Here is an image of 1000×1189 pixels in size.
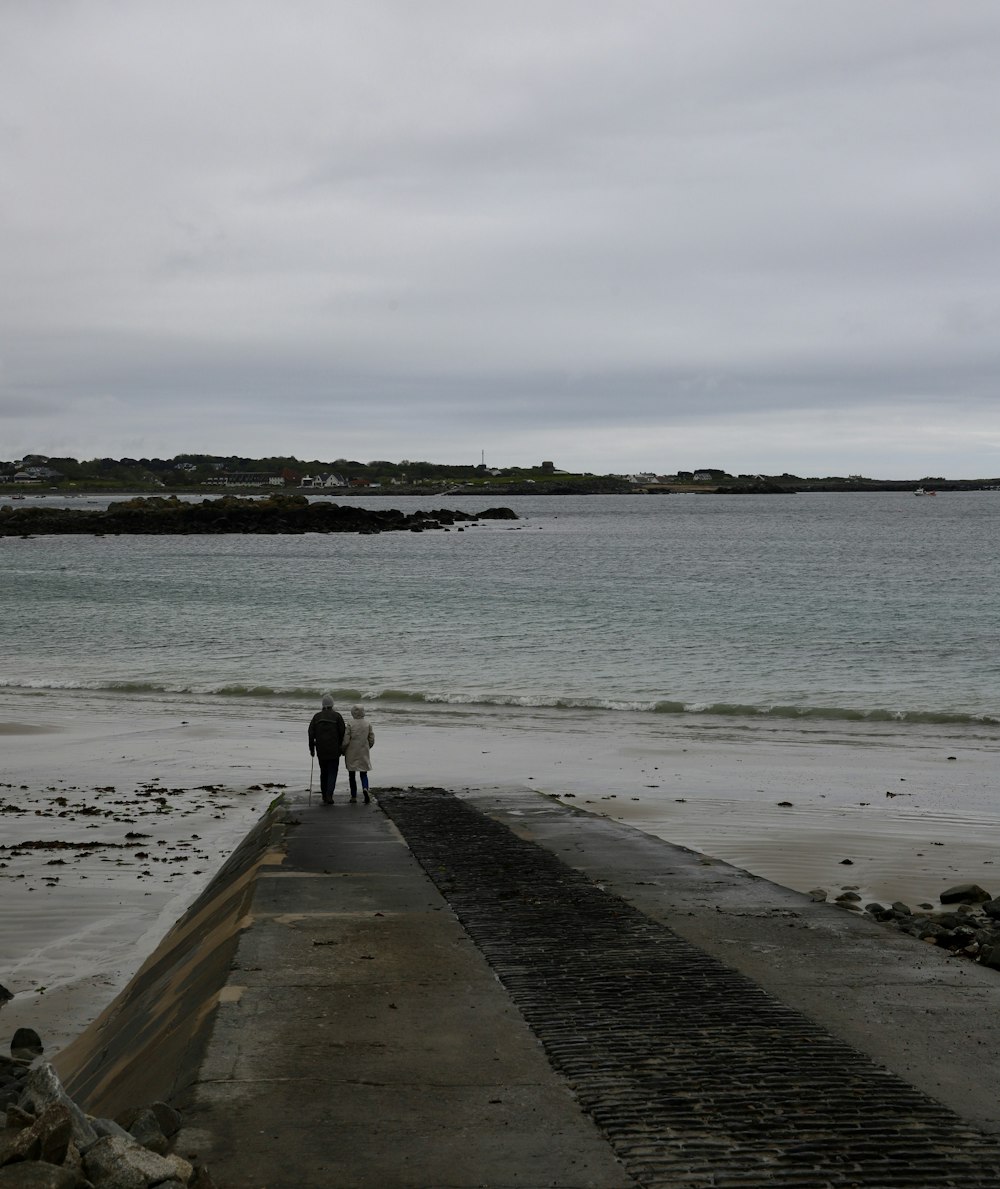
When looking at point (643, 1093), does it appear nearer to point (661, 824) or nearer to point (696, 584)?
point (661, 824)

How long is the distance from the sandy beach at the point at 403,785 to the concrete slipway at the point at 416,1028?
1145 mm

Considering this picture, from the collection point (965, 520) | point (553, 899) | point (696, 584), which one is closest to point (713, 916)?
point (553, 899)

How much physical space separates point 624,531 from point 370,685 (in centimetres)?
9561

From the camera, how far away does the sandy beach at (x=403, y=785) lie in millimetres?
10953

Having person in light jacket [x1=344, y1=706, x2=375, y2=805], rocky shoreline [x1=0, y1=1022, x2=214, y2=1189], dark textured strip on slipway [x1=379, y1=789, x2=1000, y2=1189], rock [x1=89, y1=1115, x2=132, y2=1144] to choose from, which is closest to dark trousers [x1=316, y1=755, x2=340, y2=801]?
person in light jacket [x1=344, y1=706, x2=375, y2=805]

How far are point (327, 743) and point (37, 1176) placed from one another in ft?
33.6

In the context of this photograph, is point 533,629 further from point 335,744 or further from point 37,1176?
point 37,1176

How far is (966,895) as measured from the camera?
11.0 metres

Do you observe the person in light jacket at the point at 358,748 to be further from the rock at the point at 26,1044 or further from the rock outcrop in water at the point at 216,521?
the rock outcrop in water at the point at 216,521

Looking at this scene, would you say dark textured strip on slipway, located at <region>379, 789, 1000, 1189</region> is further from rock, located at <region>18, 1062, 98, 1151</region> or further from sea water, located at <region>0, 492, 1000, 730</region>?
sea water, located at <region>0, 492, 1000, 730</region>

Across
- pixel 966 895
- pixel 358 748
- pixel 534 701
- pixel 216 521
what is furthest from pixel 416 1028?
pixel 216 521

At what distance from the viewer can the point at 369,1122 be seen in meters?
5.42

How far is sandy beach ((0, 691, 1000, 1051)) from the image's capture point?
11.0 metres

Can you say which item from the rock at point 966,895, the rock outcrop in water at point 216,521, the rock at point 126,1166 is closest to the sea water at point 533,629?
the rock at point 966,895
